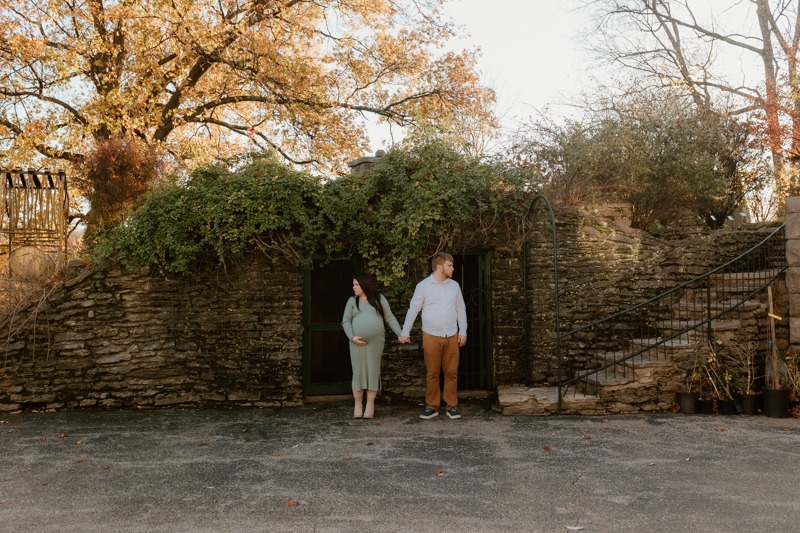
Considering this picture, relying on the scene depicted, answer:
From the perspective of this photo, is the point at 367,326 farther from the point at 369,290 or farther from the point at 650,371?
the point at 650,371

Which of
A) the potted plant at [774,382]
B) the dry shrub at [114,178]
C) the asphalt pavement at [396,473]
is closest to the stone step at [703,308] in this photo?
the potted plant at [774,382]

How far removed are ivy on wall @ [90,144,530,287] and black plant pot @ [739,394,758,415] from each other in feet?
12.2

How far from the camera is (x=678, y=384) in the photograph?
7.93 meters

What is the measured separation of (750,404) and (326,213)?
5.89m

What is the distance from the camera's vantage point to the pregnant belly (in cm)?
735

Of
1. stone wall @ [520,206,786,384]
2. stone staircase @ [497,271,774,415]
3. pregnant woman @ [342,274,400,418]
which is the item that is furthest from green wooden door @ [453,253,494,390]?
pregnant woman @ [342,274,400,418]

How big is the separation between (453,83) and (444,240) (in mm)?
10098

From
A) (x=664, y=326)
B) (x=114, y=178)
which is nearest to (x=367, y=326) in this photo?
(x=664, y=326)

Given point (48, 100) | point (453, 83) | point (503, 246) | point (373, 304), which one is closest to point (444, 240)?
point (503, 246)

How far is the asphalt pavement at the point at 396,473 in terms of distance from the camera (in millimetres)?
4293

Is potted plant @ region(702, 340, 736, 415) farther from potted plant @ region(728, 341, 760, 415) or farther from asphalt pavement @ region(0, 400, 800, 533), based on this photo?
asphalt pavement @ region(0, 400, 800, 533)

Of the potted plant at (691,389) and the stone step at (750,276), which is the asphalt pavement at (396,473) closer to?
the potted plant at (691,389)

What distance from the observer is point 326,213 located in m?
8.37

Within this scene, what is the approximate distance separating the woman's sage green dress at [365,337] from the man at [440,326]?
31 cm
